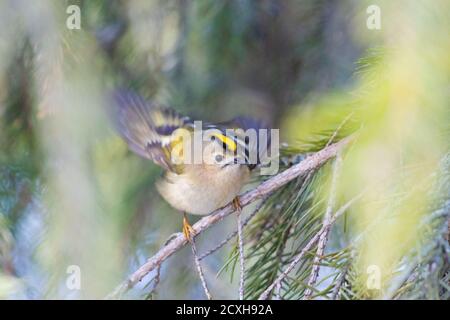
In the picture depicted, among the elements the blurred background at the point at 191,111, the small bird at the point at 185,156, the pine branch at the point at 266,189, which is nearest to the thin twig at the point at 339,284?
the blurred background at the point at 191,111

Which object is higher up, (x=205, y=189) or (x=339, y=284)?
(x=205, y=189)

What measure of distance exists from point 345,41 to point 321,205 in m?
0.55

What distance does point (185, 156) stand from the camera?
1.52 meters

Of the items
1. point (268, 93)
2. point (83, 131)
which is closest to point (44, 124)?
point (83, 131)

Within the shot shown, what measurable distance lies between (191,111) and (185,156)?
0.10m

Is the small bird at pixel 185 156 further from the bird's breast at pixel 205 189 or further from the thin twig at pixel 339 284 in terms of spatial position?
the thin twig at pixel 339 284

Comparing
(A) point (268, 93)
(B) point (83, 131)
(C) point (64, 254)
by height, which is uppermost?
(A) point (268, 93)

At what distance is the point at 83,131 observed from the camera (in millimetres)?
1209

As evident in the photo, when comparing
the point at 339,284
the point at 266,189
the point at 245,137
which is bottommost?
the point at 339,284

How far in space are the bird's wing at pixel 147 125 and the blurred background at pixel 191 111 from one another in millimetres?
31

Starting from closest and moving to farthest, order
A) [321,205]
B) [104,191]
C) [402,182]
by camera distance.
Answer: [402,182], [321,205], [104,191]

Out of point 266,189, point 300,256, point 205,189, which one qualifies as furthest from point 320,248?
point 205,189

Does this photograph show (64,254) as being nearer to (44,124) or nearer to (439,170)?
(44,124)

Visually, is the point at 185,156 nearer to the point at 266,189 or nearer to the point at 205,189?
the point at 205,189
